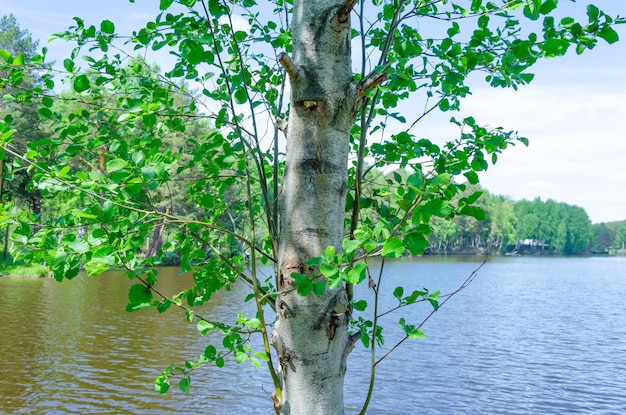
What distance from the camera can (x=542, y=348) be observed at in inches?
776

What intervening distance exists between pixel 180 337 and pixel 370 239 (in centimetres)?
1788

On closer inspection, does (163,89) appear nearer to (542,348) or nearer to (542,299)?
(542,348)

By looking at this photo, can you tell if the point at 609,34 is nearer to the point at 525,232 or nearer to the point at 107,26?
the point at 107,26

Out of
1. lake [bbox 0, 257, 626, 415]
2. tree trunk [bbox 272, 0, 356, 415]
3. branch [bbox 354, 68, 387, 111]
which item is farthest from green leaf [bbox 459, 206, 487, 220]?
lake [bbox 0, 257, 626, 415]

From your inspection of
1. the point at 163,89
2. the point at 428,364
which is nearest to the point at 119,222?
the point at 163,89

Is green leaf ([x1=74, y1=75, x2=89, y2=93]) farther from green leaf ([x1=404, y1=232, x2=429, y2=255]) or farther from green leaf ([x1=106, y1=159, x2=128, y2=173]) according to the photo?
green leaf ([x1=404, y1=232, x2=429, y2=255])

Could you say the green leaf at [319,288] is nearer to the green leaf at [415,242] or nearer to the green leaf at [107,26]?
the green leaf at [415,242]

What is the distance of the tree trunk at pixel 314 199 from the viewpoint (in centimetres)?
213

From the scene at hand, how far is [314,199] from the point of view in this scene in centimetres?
215

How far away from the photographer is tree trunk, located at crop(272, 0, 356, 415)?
7.00ft

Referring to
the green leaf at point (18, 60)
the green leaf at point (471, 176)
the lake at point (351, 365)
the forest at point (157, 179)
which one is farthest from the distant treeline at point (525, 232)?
the green leaf at point (18, 60)

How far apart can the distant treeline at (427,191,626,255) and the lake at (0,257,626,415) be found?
265 ft

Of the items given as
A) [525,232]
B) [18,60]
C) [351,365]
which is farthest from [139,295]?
[525,232]

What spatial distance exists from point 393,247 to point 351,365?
15637 millimetres
